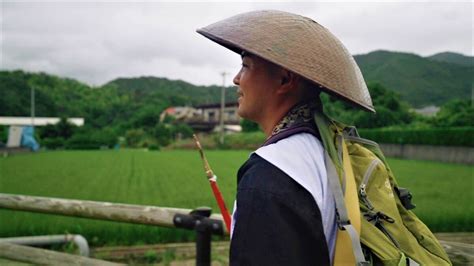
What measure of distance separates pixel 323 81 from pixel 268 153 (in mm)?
234

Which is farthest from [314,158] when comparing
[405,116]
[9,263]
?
[405,116]

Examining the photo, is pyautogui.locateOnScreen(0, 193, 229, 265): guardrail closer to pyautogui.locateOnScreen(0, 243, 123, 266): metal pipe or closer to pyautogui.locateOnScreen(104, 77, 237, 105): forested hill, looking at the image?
pyautogui.locateOnScreen(0, 243, 123, 266): metal pipe

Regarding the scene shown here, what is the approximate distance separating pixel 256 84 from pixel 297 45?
0.52 feet

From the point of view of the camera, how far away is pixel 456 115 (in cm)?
2439

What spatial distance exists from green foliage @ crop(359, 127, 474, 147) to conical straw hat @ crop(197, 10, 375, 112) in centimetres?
1671

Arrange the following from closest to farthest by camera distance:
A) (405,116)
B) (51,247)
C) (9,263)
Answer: (9,263)
(51,247)
(405,116)


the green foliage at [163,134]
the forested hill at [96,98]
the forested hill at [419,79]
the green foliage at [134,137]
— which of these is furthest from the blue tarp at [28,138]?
the forested hill at [419,79]

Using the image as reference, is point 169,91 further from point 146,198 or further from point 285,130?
point 285,130

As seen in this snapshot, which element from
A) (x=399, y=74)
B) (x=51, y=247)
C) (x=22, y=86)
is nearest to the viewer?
(x=51, y=247)

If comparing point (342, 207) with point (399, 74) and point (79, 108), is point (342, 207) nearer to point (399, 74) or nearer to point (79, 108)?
point (79, 108)

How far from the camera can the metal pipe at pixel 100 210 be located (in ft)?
8.05

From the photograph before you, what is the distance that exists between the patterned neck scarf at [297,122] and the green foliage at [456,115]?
81.8 ft

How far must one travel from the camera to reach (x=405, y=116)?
1261 inches

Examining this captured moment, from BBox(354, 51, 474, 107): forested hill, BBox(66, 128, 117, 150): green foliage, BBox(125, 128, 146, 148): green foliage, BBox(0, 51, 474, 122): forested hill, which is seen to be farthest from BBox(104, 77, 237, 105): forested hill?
BBox(354, 51, 474, 107): forested hill
